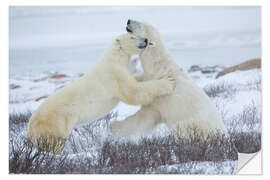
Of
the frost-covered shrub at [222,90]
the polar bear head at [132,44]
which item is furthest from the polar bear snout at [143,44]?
the frost-covered shrub at [222,90]

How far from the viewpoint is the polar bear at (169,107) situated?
11.9ft

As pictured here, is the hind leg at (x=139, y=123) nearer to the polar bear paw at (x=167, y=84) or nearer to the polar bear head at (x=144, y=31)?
the polar bear paw at (x=167, y=84)

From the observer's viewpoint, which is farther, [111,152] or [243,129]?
[243,129]

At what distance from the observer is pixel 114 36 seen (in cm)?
416

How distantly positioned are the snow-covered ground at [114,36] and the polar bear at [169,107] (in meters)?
0.26

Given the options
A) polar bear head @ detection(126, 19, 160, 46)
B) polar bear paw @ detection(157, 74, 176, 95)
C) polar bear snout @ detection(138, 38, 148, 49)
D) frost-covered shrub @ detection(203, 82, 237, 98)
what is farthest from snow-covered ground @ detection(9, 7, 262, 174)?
polar bear paw @ detection(157, 74, 176, 95)

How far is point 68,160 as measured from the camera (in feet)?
11.6

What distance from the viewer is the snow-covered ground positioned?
13.3 feet

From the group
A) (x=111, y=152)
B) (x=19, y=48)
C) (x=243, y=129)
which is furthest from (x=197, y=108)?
(x=19, y=48)

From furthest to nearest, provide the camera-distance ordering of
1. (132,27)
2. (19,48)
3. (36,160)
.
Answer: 1. (19,48)
2. (132,27)
3. (36,160)

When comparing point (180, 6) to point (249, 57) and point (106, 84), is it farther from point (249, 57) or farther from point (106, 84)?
point (106, 84)
